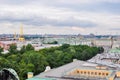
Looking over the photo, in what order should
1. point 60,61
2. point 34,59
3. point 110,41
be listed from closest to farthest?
point 34,59, point 60,61, point 110,41

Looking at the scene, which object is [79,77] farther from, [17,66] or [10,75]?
[10,75]

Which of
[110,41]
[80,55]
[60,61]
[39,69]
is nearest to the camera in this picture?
[39,69]

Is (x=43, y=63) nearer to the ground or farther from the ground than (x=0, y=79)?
nearer to the ground

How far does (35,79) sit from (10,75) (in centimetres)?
2739

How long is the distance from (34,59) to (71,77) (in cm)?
1996

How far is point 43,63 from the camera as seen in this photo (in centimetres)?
4994

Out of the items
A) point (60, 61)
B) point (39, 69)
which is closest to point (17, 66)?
point (39, 69)

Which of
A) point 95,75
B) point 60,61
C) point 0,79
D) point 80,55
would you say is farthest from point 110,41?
point 0,79

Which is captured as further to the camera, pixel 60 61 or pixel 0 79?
pixel 60 61

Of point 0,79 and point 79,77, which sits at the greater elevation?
point 0,79

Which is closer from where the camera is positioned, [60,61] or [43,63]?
[43,63]

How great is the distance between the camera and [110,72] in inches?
1346

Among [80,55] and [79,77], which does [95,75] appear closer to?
[79,77]

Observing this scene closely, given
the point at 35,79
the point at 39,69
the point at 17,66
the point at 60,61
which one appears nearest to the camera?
the point at 35,79
